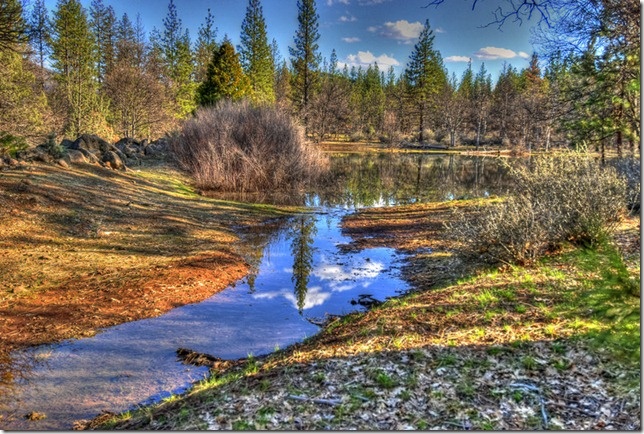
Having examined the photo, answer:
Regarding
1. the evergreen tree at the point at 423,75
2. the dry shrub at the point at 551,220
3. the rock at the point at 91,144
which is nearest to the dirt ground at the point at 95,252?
the rock at the point at 91,144

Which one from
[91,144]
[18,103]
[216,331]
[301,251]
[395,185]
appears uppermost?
[18,103]

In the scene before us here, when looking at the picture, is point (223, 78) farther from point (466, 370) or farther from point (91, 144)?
point (466, 370)

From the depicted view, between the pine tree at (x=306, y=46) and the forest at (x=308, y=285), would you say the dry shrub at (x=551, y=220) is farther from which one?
the pine tree at (x=306, y=46)

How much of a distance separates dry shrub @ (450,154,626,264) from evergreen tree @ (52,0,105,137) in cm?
2837

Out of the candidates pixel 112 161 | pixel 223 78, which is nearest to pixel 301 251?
pixel 112 161

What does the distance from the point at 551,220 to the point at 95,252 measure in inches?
367

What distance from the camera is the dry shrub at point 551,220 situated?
7309mm

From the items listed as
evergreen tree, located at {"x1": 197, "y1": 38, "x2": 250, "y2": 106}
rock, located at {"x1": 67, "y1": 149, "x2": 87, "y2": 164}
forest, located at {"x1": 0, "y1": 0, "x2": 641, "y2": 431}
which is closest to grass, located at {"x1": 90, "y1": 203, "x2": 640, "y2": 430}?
forest, located at {"x1": 0, "y1": 0, "x2": 641, "y2": 431}

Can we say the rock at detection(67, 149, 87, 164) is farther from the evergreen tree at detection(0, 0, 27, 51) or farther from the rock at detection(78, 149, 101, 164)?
the evergreen tree at detection(0, 0, 27, 51)

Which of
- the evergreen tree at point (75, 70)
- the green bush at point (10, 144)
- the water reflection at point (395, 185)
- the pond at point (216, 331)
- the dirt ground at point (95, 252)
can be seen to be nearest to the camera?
the pond at point (216, 331)

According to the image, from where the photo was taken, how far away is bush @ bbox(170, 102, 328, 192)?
848 inches

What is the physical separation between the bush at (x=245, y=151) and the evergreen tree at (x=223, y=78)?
1091 centimetres

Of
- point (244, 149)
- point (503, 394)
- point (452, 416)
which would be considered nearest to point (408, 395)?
point (452, 416)

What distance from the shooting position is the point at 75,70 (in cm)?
3225
